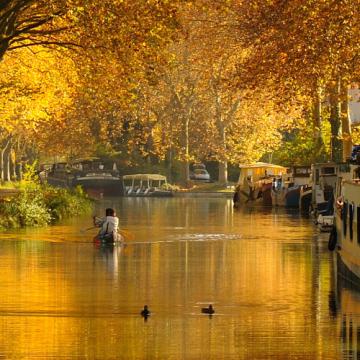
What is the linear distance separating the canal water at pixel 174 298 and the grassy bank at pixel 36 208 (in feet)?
14.3

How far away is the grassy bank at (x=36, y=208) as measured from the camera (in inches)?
2318

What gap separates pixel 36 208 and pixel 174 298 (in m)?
32.4

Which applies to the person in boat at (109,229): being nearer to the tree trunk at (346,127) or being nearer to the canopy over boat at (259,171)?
the tree trunk at (346,127)

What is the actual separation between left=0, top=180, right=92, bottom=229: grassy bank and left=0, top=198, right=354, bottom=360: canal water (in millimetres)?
4348

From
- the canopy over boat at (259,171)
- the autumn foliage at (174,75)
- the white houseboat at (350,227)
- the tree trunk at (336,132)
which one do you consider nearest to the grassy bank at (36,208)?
the autumn foliage at (174,75)

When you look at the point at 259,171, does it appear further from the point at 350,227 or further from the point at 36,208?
the point at 350,227

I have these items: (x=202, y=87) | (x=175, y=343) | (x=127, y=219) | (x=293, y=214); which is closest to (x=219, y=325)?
(x=175, y=343)

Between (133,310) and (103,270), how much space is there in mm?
9899

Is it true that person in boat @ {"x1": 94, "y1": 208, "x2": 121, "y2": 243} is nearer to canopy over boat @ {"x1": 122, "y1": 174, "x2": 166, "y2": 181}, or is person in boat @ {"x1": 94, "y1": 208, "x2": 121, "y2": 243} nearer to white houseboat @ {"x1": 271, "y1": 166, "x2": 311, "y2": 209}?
white houseboat @ {"x1": 271, "y1": 166, "x2": 311, "y2": 209}

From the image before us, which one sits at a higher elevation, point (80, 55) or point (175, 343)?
point (80, 55)


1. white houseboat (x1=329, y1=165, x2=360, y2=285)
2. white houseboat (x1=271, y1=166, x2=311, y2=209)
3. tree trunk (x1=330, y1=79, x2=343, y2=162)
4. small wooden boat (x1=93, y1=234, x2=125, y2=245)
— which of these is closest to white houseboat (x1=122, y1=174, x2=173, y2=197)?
white houseboat (x1=271, y1=166, x2=311, y2=209)

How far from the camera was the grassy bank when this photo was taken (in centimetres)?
5888

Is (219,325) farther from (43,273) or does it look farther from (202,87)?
(202,87)

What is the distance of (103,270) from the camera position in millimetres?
37188
